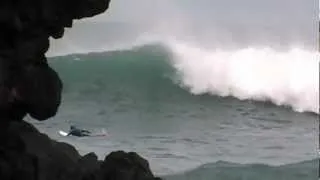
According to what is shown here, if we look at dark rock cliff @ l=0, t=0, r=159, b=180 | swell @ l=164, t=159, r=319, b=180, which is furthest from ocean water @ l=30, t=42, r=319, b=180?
dark rock cliff @ l=0, t=0, r=159, b=180

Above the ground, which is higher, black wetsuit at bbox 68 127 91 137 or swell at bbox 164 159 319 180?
swell at bbox 164 159 319 180

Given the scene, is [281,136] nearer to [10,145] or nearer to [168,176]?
[168,176]

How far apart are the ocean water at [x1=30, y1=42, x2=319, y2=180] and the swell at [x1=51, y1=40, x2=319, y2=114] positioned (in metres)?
0.04

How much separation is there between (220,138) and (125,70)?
11.5 metres

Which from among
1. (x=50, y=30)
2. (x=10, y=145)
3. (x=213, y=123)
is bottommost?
(x=213, y=123)

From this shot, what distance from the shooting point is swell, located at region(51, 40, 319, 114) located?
27.4 m

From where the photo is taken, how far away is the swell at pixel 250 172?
14688 mm

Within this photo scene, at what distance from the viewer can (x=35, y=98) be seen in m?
7.30

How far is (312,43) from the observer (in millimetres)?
30531

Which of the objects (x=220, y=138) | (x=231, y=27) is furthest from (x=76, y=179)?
(x=231, y=27)

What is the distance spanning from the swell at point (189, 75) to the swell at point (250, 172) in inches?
325

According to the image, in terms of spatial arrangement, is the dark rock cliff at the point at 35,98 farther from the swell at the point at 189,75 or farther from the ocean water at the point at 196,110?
the swell at the point at 189,75

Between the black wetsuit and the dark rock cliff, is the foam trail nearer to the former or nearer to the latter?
the black wetsuit

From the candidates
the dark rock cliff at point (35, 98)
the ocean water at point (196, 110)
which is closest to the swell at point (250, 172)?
the ocean water at point (196, 110)
